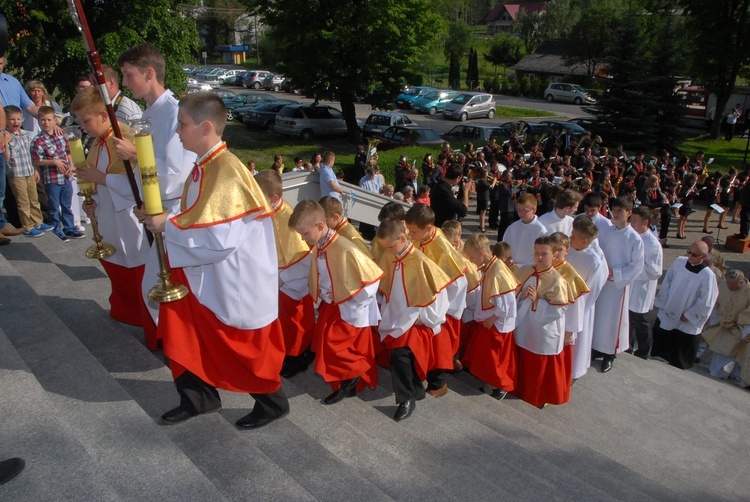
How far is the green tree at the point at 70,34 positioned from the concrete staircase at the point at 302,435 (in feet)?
33.8

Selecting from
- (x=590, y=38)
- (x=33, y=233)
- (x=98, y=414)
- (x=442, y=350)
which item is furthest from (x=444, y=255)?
(x=590, y=38)

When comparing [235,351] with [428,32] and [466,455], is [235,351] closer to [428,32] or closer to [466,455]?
[466,455]

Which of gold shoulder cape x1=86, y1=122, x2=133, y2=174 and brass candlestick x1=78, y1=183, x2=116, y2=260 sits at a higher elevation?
gold shoulder cape x1=86, y1=122, x2=133, y2=174

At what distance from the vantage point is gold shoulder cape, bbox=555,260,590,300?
5.84 metres

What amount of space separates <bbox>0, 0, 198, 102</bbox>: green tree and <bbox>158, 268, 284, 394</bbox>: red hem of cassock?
13.3 m

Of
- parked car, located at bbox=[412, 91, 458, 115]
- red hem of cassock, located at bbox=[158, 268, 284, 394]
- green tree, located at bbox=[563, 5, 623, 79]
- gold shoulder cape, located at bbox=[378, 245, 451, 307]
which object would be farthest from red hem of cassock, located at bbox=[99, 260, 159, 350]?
green tree, located at bbox=[563, 5, 623, 79]

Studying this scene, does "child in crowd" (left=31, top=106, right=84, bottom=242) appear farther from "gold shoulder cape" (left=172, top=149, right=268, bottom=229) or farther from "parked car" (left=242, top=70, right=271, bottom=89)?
"parked car" (left=242, top=70, right=271, bottom=89)

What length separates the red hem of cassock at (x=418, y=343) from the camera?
5023 mm

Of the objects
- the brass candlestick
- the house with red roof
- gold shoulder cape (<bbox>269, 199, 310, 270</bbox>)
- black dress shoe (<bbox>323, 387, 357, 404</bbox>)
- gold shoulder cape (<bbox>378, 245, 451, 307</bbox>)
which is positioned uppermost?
the house with red roof

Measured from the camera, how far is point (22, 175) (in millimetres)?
7074

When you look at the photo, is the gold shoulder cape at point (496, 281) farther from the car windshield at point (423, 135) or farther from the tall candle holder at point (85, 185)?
the car windshield at point (423, 135)

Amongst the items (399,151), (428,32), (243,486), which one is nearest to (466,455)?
(243,486)

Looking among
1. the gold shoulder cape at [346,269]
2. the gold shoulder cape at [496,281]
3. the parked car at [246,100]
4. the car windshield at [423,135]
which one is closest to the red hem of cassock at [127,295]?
the gold shoulder cape at [346,269]

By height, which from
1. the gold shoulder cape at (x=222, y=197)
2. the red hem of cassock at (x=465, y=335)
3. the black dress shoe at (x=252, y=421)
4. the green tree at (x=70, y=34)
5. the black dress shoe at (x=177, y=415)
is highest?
the green tree at (x=70, y=34)
